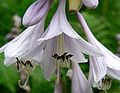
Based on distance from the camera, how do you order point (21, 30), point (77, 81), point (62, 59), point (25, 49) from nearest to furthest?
point (25, 49)
point (62, 59)
point (77, 81)
point (21, 30)

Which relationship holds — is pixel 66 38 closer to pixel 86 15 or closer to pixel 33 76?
pixel 33 76

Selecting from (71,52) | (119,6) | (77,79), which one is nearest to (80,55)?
(71,52)

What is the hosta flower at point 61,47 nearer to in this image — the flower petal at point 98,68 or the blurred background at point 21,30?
the flower petal at point 98,68

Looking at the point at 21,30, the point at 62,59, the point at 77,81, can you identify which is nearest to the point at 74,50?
the point at 62,59

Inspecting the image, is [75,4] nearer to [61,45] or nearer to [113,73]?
[61,45]

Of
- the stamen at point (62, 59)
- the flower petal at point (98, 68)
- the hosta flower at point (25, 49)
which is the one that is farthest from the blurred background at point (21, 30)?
the flower petal at point (98, 68)

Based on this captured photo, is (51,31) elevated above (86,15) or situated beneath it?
situated beneath

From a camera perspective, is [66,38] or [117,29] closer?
[66,38]
